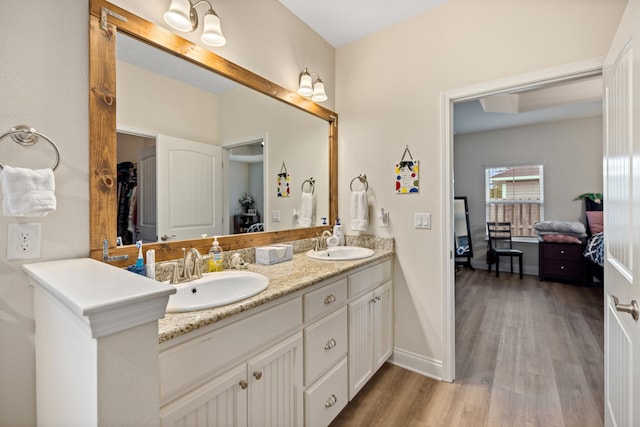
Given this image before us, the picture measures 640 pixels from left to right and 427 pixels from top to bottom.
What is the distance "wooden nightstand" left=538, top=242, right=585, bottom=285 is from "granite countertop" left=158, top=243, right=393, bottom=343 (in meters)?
3.65

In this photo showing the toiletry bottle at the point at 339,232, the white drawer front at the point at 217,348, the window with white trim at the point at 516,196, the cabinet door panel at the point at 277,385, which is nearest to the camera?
the white drawer front at the point at 217,348

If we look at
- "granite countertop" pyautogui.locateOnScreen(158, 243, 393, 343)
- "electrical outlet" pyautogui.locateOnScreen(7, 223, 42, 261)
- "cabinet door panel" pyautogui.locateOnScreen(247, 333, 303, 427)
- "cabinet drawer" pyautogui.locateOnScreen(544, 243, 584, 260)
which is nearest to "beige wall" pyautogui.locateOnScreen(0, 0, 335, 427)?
"electrical outlet" pyautogui.locateOnScreen(7, 223, 42, 261)

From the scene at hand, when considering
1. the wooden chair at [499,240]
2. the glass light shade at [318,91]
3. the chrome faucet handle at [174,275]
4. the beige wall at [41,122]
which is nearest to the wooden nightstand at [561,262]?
the wooden chair at [499,240]

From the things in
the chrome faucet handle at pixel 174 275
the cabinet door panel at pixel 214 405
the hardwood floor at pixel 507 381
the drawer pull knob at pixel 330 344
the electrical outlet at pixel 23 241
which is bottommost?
the hardwood floor at pixel 507 381

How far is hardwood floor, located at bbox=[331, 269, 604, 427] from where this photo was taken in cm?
172

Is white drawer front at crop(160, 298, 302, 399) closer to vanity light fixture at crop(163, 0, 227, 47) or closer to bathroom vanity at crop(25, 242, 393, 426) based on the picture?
bathroom vanity at crop(25, 242, 393, 426)

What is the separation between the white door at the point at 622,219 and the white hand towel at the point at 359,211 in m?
1.37

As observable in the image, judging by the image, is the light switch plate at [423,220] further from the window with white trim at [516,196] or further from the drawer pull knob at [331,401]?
the window with white trim at [516,196]

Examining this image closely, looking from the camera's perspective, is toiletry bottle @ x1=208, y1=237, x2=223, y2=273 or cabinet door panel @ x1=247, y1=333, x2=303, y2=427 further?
toiletry bottle @ x1=208, y1=237, x2=223, y2=273

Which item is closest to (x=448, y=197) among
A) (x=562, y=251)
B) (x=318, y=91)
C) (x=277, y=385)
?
(x=318, y=91)

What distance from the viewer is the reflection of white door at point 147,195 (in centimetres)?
138

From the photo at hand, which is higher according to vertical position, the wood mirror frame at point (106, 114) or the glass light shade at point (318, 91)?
the glass light shade at point (318, 91)

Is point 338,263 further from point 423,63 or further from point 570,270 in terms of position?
point 570,270

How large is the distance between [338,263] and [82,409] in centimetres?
130
